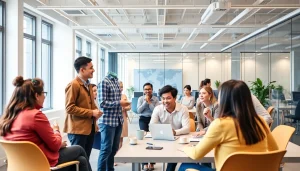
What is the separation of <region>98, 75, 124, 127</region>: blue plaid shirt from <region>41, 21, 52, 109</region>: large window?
424cm

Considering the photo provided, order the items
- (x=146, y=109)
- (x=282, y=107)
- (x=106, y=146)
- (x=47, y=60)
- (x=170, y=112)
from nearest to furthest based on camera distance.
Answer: (x=170, y=112) < (x=106, y=146) < (x=146, y=109) < (x=282, y=107) < (x=47, y=60)

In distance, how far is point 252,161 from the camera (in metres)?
1.81

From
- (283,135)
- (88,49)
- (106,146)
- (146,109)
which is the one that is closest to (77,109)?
(106,146)

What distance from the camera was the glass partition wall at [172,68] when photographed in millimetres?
13672

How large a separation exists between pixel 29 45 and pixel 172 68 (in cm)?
806

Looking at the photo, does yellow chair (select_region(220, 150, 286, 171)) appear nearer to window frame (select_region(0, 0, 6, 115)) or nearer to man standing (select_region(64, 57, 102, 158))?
man standing (select_region(64, 57, 102, 158))

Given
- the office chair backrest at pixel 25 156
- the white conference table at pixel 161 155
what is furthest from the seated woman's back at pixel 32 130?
the white conference table at pixel 161 155

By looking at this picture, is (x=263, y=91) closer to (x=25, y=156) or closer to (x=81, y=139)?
(x=81, y=139)

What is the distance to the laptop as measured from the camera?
9.52 ft

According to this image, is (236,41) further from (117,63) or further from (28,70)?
(28,70)

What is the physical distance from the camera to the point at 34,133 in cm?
234

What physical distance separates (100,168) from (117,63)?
10342 mm

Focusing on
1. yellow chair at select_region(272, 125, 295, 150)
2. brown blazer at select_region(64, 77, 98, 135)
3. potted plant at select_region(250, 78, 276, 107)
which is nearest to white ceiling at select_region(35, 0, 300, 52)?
potted plant at select_region(250, 78, 276, 107)

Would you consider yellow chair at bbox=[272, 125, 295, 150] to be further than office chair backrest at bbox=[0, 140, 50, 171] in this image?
Yes
